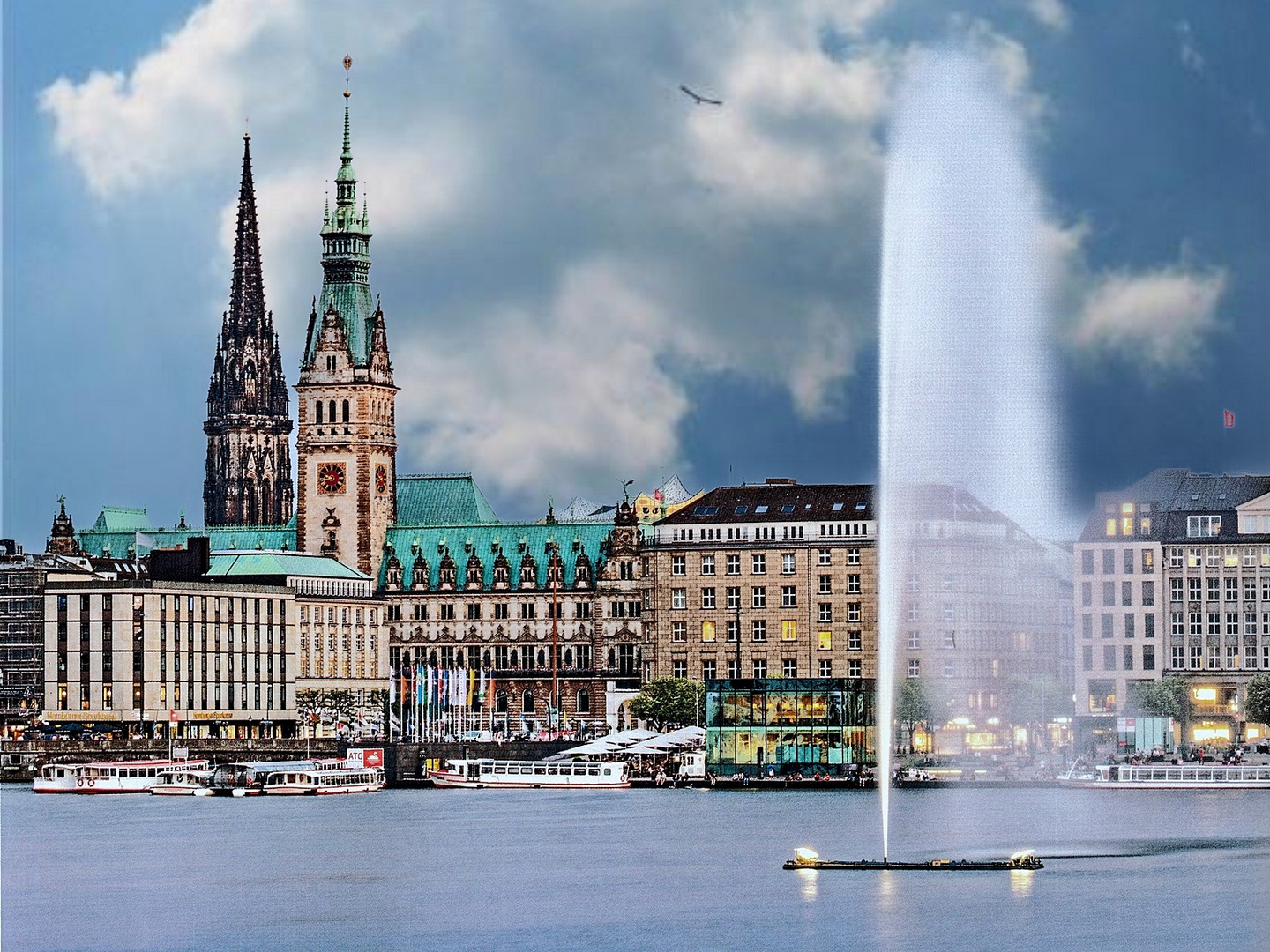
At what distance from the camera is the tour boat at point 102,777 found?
163 m

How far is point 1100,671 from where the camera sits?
18725cm

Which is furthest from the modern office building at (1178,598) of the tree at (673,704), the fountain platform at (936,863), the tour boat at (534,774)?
the fountain platform at (936,863)

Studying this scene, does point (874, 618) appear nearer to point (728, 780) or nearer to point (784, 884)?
point (728, 780)

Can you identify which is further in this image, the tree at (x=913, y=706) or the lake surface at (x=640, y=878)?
the tree at (x=913, y=706)

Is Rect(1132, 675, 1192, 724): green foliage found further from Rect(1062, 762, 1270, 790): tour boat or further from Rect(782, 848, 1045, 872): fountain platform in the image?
Rect(782, 848, 1045, 872): fountain platform

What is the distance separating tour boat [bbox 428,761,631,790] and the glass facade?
6.67 m

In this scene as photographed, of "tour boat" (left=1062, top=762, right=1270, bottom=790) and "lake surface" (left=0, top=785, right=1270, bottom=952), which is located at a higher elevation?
"tour boat" (left=1062, top=762, right=1270, bottom=790)

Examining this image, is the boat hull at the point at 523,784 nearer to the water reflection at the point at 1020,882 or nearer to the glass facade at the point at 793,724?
the glass facade at the point at 793,724

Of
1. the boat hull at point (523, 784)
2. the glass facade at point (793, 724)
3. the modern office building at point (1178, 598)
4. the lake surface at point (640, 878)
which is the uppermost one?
the modern office building at point (1178, 598)

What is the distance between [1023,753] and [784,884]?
3142 inches

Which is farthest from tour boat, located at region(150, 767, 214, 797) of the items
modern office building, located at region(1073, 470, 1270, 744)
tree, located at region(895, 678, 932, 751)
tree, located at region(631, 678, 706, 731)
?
modern office building, located at region(1073, 470, 1270, 744)

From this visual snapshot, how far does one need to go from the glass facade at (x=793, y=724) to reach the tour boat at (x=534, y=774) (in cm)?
667

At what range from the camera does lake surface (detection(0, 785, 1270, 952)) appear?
84.6 meters

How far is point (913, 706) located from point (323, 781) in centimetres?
3179
